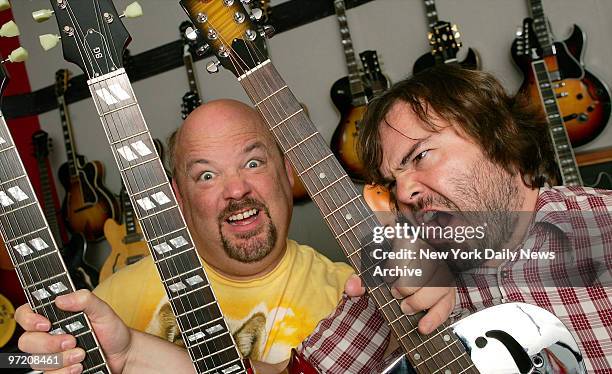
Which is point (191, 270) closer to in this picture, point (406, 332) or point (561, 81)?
point (406, 332)

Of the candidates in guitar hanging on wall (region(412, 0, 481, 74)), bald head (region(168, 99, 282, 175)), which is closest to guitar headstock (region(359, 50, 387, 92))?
guitar hanging on wall (region(412, 0, 481, 74))

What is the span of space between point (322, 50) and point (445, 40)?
2.95 feet

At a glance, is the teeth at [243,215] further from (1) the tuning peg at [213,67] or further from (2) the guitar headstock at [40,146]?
(2) the guitar headstock at [40,146]

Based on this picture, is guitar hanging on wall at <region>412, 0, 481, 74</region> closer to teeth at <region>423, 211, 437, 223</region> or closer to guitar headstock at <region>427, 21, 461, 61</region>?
guitar headstock at <region>427, 21, 461, 61</region>

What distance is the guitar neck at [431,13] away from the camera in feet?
12.3

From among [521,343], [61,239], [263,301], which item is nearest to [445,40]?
[263,301]

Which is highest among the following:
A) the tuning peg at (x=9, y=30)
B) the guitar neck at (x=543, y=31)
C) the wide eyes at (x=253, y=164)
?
the tuning peg at (x=9, y=30)

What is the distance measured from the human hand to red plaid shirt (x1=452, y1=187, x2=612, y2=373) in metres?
0.83

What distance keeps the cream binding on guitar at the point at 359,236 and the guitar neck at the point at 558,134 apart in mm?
1973

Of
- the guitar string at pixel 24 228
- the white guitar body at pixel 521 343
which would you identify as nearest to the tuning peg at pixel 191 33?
the guitar string at pixel 24 228

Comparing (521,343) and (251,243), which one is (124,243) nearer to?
(251,243)

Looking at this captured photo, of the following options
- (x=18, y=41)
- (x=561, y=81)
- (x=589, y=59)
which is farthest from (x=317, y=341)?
(x=18, y=41)

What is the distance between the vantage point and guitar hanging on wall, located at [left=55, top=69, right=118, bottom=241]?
14.9ft

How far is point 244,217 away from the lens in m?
2.41
